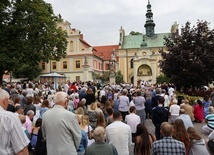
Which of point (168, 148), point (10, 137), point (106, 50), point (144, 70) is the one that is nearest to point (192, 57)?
point (168, 148)

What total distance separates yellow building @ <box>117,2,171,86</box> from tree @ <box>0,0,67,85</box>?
37774 mm

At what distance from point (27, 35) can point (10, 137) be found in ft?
79.3

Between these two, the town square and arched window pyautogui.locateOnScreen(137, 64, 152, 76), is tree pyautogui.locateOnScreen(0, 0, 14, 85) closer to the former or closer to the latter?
the town square

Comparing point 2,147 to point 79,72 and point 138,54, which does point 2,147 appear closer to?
point 79,72

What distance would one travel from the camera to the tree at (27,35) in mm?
23812

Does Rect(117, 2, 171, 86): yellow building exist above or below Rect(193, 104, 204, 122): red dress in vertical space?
above

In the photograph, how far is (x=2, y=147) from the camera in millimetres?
2896

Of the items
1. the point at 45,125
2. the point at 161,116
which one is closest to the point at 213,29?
the point at 161,116

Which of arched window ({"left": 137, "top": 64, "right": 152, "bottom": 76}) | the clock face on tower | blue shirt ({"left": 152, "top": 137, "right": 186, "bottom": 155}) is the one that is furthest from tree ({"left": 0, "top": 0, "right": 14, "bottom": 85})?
the clock face on tower

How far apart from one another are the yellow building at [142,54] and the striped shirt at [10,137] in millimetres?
59478

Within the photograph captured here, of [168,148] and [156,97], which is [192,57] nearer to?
[156,97]

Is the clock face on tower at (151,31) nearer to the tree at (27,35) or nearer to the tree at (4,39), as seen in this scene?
the tree at (27,35)

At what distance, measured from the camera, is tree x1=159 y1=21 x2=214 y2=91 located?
23.1 m

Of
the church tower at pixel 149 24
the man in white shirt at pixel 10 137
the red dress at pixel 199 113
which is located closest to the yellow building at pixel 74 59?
the church tower at pixel 149 24
